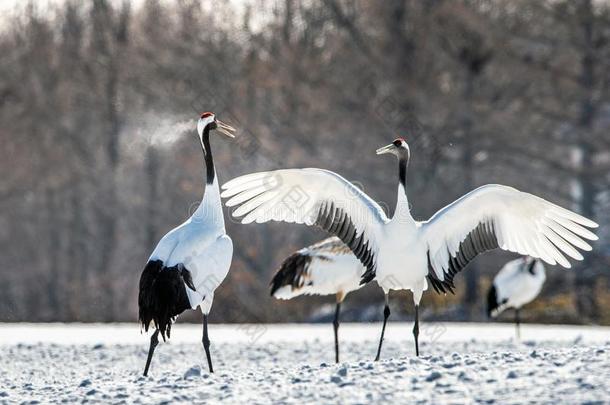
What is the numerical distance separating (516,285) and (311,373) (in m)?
8.19

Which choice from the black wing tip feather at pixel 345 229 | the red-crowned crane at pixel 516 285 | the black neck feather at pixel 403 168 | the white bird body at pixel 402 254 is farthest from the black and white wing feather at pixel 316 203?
the red-crowned crane at pixel 516 285

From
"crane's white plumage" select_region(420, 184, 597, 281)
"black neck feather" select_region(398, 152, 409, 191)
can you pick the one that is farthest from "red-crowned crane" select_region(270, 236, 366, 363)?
"crane's white plumage" select_region(420, 184, 597, 281)

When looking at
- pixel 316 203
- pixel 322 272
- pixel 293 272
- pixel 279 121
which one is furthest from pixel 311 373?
pixel 279 121

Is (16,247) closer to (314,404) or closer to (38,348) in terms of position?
(38,348)

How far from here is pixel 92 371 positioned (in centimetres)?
1120

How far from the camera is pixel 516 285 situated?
15.6 m

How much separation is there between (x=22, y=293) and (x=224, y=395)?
28.0 m

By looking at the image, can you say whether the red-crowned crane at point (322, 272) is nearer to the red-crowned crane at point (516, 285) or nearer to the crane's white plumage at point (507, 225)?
the crane's white plumage at point (507, 225)

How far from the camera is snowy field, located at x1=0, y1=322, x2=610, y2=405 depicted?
21.9 feet

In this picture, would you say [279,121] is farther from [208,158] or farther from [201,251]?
[201,251]

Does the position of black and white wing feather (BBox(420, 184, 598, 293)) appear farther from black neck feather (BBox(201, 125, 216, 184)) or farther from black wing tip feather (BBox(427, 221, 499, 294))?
black neck feather (BBox(201, 125, 216, 184))

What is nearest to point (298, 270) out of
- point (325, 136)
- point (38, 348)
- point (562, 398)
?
point (38, 348)

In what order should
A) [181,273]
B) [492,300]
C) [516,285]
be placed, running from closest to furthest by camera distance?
[181,273]
[516,285]
[492,300]

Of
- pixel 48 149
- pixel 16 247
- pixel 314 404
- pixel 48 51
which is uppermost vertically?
pixel 48 51
